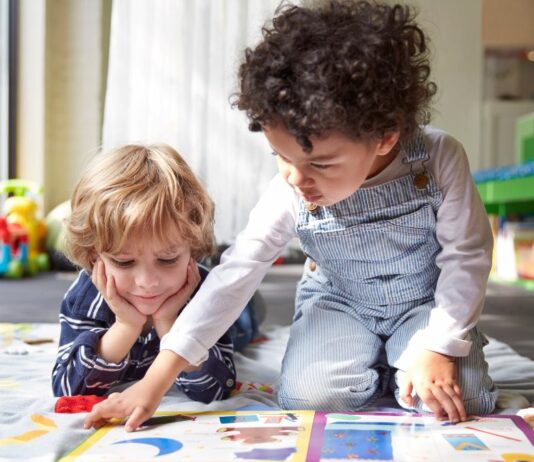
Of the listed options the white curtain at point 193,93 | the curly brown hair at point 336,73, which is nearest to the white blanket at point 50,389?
the curly brown hair at point 336,73

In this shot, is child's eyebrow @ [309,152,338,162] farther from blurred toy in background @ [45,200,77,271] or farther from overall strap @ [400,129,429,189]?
blurred toy in background @ [45,200,77,271]

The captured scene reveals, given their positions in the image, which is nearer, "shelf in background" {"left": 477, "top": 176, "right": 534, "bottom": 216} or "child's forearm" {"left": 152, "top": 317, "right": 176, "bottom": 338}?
"child's forearm" {"left": 152, "top": 317, "right": 176, "bottom": 338}

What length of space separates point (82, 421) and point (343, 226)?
393mm

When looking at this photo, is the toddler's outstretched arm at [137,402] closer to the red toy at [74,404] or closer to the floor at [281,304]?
the red toy at [74,404]

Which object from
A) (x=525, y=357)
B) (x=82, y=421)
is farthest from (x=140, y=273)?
(x=525, y=357)

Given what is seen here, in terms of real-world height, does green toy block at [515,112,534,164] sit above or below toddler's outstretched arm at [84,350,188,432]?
above

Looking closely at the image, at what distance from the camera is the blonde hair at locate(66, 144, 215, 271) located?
93 centimetres

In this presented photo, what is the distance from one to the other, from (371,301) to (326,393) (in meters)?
0.16

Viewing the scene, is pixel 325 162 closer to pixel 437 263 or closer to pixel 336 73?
pixel 336 73

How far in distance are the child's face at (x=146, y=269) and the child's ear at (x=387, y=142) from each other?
27cm

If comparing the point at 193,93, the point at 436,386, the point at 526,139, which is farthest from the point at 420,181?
the point at 526,139

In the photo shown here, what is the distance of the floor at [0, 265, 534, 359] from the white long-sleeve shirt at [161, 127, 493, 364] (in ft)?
1.66

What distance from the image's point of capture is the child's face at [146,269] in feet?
3.05

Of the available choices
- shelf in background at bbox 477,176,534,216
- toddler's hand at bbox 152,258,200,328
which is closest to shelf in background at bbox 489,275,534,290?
shelf in background at bbox 477,176,534,216
